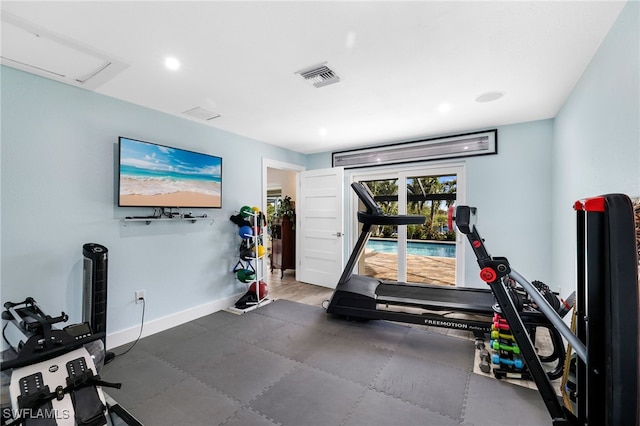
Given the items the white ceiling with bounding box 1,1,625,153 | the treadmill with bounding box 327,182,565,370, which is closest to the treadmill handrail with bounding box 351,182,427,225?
the treadmill with bounding box 327,182,565,370

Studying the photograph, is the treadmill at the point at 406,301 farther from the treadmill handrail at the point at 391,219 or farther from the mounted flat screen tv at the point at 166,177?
the mounted flat screen tv at the point at 166,177

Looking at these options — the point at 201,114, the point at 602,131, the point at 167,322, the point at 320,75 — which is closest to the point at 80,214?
the point at 167,322

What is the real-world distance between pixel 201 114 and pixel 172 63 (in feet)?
3.78

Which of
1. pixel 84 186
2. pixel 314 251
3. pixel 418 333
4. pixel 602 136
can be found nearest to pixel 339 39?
pixel 602 136

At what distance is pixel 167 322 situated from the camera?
3299 millimetres

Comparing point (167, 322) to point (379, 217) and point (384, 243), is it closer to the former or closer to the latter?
point (379, 217)

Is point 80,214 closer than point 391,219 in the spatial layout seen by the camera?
Yes

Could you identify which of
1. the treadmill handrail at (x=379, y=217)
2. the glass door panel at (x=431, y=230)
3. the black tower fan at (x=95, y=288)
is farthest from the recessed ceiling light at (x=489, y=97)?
the black tower fan at (x=95, y=288)

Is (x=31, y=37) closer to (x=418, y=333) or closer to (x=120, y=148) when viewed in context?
(x=120, y=148)

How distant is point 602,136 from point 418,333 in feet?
7.85

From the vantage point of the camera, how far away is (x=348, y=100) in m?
2.97

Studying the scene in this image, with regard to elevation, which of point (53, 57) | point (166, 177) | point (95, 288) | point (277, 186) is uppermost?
point (53, 57)

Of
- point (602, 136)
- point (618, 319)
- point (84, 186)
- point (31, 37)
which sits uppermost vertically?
point (31, 37)

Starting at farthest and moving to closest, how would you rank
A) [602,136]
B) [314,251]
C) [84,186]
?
[314,251] → [84,186] → [602,136]
